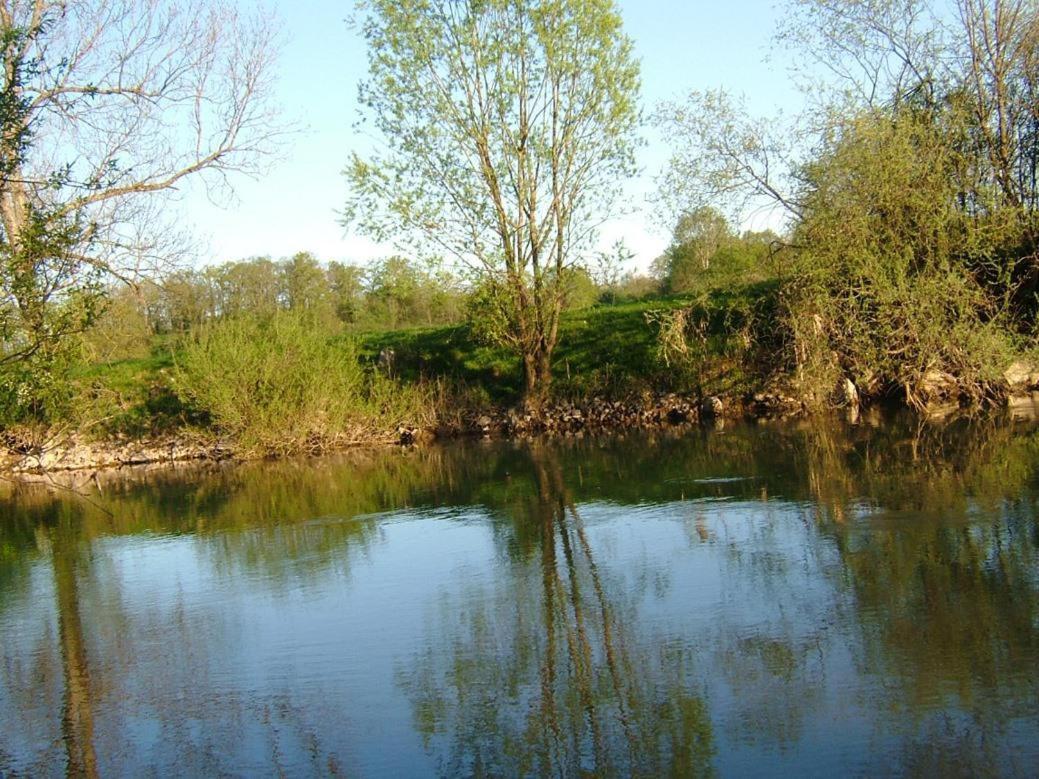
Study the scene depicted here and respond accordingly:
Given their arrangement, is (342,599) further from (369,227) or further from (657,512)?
(369,227)

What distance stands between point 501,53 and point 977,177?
1095 cm

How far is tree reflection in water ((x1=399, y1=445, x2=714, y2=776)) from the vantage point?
16.9 feet

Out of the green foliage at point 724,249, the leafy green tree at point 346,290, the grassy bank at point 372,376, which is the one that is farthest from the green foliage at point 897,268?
the leafy green tree at point 346,290

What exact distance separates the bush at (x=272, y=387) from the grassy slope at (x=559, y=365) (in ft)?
6.89

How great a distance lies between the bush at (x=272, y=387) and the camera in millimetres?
22625

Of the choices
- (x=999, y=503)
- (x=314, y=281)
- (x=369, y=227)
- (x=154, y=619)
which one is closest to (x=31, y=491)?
(x=369, y=227)

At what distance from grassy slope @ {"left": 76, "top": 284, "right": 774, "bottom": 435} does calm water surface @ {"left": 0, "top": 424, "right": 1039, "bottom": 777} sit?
1059 cm

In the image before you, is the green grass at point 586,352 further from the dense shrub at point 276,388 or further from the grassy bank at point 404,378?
the dense shrub at point 276,388

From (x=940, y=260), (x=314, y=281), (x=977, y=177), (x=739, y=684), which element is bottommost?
(x=739, y=684)

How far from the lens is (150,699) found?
6.67 m

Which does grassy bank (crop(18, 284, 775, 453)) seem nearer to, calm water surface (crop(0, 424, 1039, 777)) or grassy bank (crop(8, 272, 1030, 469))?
grassy bank (crop(8, 272, 1030, 469))

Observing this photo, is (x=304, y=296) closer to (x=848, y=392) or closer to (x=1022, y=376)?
(x=848, y=392)

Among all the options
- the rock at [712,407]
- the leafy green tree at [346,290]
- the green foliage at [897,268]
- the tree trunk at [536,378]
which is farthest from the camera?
the leafy green tree at [346,290]

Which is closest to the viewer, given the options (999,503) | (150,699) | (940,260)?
(150,699)
